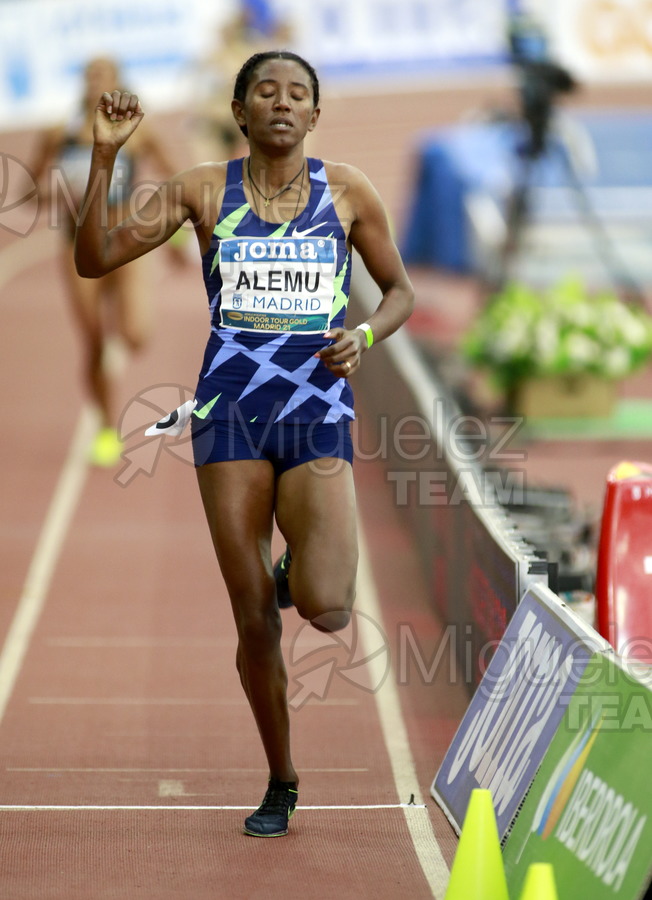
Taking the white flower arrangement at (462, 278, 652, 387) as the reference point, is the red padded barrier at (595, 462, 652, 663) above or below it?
above

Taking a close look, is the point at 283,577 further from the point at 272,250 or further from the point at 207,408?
the point at 272,250

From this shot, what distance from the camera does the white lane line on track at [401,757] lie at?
4336 mm

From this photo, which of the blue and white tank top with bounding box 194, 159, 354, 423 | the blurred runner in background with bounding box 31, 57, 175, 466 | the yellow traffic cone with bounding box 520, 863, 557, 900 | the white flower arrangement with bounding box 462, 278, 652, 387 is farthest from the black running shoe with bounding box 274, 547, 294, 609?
the white flower arrangement with bounding box 462, 278, 652, 387

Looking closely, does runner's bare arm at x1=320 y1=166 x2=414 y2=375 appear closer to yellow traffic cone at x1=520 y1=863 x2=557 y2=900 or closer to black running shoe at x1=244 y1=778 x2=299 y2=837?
black running shoe at x1=244 y1=778 x2=299 y2=837

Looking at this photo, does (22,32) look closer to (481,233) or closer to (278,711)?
(481,233)

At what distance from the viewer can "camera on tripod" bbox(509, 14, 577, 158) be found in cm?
1228

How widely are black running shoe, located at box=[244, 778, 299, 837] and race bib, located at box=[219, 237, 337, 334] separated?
1345 millimetres

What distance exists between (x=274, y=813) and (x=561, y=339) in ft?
26.4

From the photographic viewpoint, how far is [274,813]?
4574 millimetres

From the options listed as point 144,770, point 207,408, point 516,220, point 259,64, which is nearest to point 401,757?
point 144,770

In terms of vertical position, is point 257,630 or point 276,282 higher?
point 276,282

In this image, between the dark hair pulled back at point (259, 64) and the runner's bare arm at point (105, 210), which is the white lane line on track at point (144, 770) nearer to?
the runner's bare arm at point (105, 210)

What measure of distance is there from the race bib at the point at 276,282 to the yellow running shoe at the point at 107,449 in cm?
663

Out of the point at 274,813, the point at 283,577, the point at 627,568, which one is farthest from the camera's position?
the point at 627,568
